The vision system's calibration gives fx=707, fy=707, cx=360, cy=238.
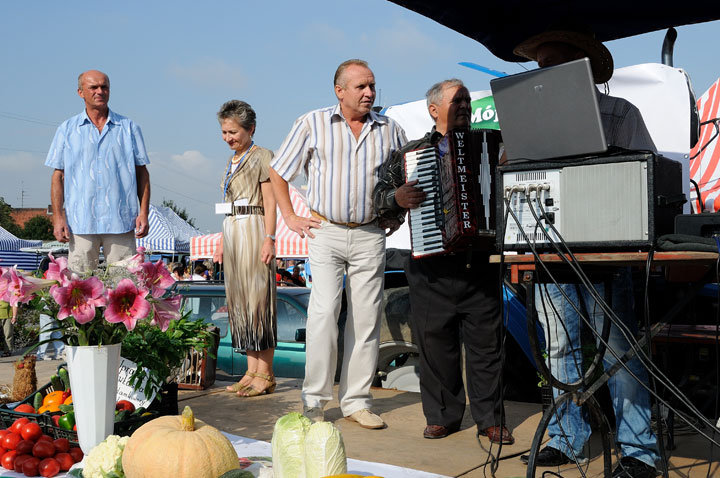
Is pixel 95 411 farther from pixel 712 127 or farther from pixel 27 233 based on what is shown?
pixel 27 233

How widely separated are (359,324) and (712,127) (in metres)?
3.93

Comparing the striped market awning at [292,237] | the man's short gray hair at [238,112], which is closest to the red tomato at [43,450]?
the man's short gray hair at [238,112]

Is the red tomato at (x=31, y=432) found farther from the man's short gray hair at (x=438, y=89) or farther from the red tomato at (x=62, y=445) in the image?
the man's short gray hair at (x=438, y=89)

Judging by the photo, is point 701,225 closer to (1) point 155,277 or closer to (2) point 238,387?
(1) point 155,277

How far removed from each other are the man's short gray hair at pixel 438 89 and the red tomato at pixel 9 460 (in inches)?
110

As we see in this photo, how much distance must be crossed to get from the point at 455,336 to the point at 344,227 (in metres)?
0.92

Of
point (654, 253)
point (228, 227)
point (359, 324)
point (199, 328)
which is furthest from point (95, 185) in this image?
point (654, 253)

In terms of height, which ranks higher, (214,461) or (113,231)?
(113,231)

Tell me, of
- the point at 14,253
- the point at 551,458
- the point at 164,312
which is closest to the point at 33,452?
the point at 164,312

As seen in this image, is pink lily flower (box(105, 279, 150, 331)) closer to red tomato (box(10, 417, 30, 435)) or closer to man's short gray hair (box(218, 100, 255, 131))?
red tomato (box(10, 417, 30, 435))

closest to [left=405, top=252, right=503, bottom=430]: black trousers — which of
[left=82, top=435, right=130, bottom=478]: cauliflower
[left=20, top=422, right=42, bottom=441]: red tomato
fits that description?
[left=82, top=435, right=130, bottom=478]: cauliflower

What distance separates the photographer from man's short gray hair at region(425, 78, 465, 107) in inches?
159

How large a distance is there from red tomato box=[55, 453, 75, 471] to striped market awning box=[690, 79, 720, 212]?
483cm

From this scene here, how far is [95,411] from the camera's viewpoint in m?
3.12
